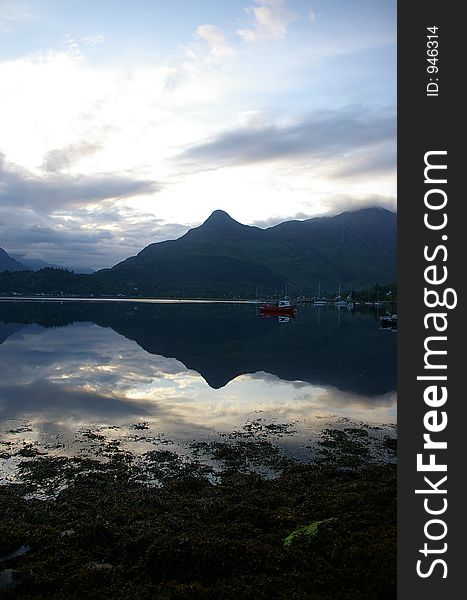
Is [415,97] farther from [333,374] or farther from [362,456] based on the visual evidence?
[333,374]

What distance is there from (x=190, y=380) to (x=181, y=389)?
402 centimetres

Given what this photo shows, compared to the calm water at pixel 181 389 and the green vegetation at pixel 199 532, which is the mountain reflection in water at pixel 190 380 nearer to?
the calm water at pixel 181 389

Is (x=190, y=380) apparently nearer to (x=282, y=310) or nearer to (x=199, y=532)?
(x=199, y=532)

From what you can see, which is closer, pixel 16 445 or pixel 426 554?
pixel 426 554

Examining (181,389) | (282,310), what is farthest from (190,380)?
(282,310)

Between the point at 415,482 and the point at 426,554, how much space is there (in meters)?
1.07

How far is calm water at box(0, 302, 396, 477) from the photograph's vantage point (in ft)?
90.5

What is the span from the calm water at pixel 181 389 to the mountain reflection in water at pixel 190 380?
4.2 inches

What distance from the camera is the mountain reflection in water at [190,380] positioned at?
31.3m

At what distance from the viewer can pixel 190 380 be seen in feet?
142

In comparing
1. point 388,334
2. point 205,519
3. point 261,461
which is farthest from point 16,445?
point 388,334

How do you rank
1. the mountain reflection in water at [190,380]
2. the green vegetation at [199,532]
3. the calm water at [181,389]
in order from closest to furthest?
1. the green vegetation at [199,532]
2. the calm water at [181,389]
3. the mountain reflection in water at [190,380]

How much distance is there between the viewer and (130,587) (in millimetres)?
10367

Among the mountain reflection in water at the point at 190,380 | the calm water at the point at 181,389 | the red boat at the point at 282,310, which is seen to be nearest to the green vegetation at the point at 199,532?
the calm water at the point at 181,389
